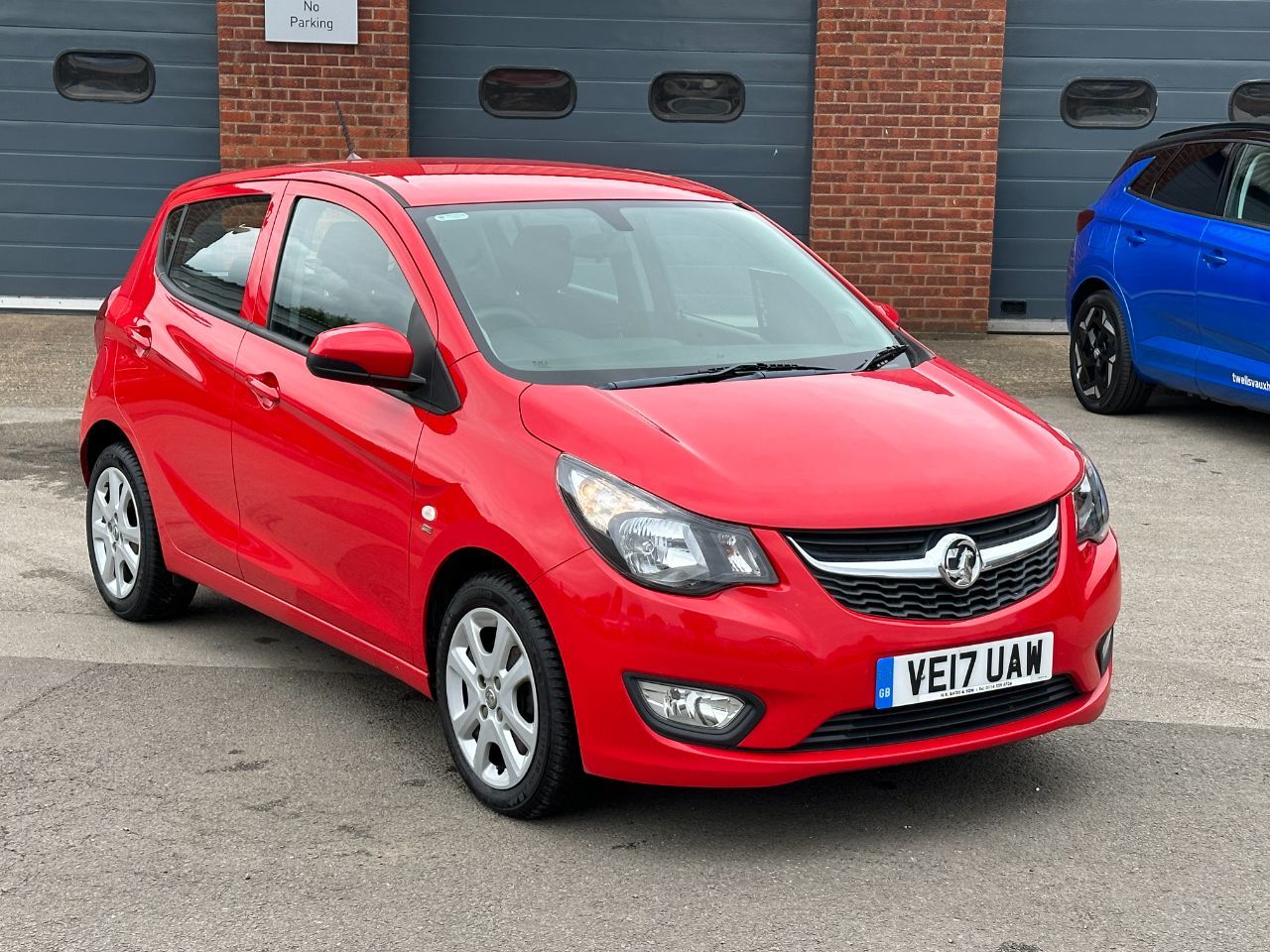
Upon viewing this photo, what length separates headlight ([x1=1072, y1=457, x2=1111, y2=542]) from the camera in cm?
432

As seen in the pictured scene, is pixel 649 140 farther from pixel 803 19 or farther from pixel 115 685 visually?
pixel 115 685

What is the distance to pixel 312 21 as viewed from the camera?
1268cm

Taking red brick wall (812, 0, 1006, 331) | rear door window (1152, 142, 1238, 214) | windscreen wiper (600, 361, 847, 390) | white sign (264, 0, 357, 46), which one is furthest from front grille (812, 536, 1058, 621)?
white sign (264, 0, 357, 46)

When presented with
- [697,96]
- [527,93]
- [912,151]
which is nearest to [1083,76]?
[912,151]

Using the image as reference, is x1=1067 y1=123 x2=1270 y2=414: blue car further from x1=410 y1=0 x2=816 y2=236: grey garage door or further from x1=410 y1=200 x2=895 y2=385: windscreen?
x1=410 y1=200 x2=895 y2=385: windscreen

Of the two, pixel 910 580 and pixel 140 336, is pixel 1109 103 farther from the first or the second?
pixel 910 580

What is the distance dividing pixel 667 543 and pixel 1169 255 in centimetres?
634

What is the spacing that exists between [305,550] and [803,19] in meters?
9.08

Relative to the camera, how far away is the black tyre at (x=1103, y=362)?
9914mm

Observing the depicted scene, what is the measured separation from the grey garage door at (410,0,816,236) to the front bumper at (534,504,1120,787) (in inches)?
376

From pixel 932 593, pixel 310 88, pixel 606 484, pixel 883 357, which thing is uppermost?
pixel 310 88

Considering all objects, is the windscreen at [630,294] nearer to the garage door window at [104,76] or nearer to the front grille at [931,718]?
the front grille at [931,718]

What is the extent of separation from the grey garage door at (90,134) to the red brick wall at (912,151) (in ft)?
15.0

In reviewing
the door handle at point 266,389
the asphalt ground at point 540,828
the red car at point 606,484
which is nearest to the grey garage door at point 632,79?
the red car at point 606,484
